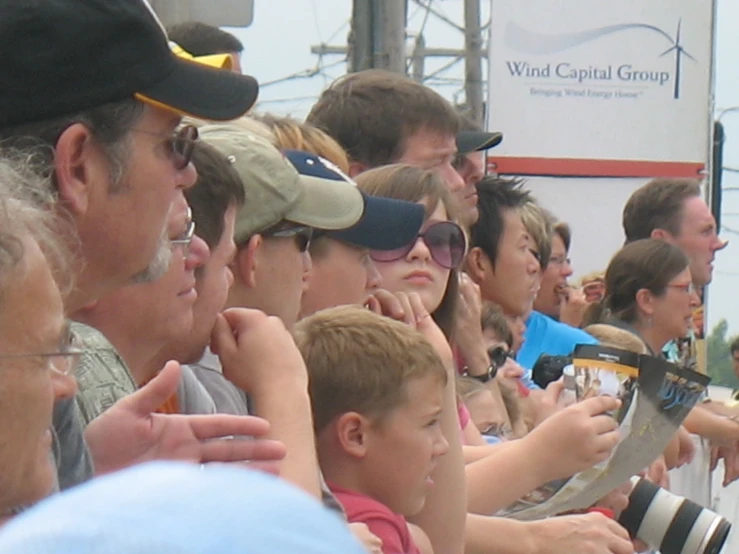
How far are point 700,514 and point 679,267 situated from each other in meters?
2.40

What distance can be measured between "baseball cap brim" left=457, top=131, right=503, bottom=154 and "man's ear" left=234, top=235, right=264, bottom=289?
204 cm

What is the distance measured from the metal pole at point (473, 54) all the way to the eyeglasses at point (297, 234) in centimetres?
1658

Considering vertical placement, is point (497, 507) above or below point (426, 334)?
below

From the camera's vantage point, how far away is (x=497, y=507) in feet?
12.3

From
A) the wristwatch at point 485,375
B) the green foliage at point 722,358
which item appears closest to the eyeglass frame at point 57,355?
the wristwatch at point 485,375

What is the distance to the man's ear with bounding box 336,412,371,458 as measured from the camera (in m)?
3.13

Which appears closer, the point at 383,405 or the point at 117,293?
the point at 117,293

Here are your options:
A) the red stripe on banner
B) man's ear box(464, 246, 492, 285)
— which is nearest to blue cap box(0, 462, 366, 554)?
man's ear box(464, 246, 492, 285)

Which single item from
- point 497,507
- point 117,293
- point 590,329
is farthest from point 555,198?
point 117,293

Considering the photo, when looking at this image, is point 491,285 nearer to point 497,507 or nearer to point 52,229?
point 497,507

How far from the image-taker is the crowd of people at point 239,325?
5.56 ft

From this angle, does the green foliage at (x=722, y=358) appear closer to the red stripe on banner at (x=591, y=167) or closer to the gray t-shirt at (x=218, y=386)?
the red stripe on banner at (x=591, y=167)

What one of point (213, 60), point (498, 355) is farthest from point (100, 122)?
point (498, 355)

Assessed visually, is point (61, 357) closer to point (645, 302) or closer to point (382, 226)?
point (382, 226)
